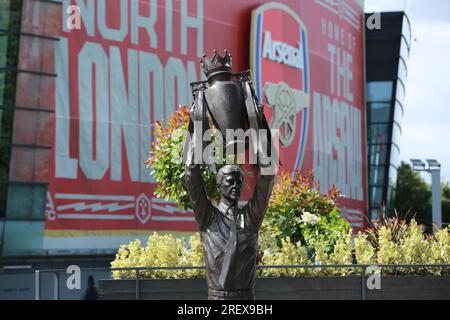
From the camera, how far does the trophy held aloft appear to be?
7551mm

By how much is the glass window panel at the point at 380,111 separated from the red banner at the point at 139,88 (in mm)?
10267

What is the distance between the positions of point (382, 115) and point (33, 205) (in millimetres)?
30586

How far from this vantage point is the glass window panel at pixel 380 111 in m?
55.7

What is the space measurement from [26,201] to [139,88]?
7260mm

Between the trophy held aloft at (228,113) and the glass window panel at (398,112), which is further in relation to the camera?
the glass window panel at (398,112)

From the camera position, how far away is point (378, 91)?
55750 mm

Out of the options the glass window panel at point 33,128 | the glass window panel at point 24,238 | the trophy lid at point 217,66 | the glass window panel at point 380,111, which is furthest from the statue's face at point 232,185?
the glass window panel at point 380,111

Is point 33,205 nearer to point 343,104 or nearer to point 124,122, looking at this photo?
point 124,122

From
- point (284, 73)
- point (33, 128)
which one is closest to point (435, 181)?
point (284, 73)

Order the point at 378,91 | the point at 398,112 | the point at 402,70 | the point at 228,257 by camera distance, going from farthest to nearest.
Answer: the point at 402,70 → the point at 398,112 → the point at 378,91 → the point at 228,257

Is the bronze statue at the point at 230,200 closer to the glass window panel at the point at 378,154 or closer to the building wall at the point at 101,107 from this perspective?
the building wall at the point at 101,107

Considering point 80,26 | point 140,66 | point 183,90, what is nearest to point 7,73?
point 80,26

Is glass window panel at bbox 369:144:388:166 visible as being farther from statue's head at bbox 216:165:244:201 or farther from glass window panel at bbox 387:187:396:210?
statue's head at bbox 216:165:244:201

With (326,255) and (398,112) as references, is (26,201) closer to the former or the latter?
(326,255)
